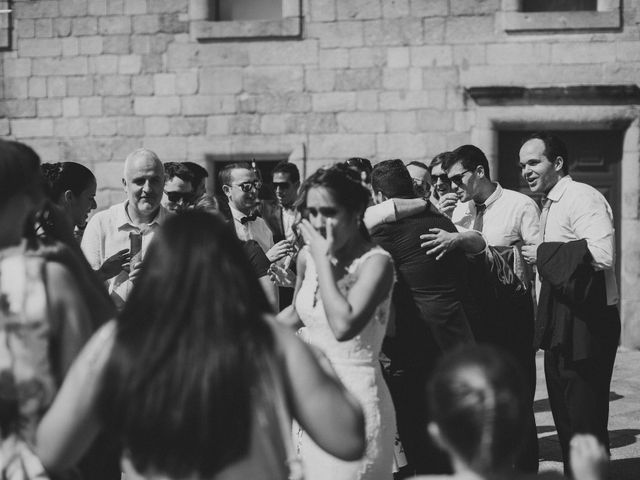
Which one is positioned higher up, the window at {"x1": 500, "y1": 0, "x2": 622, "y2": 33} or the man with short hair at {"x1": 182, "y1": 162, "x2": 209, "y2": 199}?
the window at {"x1": 500, "y1": 0, "x2": 622, "y2": 33}

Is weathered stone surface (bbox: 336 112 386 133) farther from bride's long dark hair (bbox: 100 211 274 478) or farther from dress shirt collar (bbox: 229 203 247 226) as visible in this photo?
bride's long dark hair (bbox: 100 211 274 478)

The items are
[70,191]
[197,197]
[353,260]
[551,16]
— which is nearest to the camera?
[353,260]

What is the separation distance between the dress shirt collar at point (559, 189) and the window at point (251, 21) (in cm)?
594

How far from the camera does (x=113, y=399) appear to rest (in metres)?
2.05

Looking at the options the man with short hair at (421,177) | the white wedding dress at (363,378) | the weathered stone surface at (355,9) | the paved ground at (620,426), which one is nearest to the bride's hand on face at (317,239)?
the white wedding dress at (363,378)

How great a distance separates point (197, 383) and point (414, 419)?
11.1 feet

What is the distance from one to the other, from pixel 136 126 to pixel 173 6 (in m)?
1.44

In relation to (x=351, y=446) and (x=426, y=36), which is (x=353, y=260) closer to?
(x=351, y=446)

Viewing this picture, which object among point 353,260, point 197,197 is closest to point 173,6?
point 197,197

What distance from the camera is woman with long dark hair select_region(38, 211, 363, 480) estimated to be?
202 cm

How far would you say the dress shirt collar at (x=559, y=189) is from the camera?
5230 millimetres

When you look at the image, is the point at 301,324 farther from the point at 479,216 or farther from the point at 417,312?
the point at 479,216

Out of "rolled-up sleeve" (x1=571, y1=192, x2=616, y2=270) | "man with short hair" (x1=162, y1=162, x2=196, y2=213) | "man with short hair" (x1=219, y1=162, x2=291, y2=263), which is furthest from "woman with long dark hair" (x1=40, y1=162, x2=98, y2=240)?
"rolled-up sleeve" (x1=571, y1=192, x2=616, y2=270)

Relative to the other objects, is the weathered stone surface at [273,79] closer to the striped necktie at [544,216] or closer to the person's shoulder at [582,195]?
the striped necktie at [544,216]
